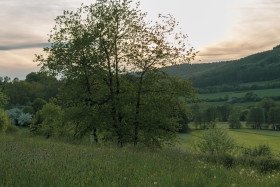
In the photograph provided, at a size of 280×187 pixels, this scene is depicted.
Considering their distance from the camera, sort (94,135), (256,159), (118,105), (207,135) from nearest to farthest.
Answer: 1. (256,159)
2. (118,105)
3. (94,135)
4. (207,135)

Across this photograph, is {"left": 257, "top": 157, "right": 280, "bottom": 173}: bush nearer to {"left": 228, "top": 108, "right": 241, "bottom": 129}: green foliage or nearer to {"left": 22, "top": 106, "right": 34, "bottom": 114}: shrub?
{"left": 22, "top": 106, "right": 34, "bottom": 114}: shrub

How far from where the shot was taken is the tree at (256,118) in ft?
442

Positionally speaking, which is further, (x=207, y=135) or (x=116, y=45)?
(x=207, y=135)

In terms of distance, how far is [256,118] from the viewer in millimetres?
135625

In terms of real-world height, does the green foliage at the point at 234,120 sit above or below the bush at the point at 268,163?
below

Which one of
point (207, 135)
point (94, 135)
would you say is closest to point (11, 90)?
point (207, 135)

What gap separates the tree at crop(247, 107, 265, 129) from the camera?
13475cm

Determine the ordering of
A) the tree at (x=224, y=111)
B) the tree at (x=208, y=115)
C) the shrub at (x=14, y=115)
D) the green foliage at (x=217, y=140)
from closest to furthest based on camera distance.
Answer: the green foliage at (x=217, y=140), the shrub at (x=14, y=115), the tree at (x=208, y=115), the tree at (x=224, y=111)

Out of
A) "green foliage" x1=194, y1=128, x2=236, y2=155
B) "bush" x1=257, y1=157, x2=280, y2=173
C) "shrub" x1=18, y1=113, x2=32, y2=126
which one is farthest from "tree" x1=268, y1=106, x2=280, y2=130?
"bush" x1=257, y1=157, x2=280, y2=173

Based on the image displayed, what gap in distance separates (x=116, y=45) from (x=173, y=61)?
5261 mm

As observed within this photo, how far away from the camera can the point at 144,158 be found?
837 centimetres

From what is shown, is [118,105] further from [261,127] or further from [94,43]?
[261,127]

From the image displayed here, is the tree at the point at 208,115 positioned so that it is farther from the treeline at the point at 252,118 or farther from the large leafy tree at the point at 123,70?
the large leafy tree at the point at 123,70

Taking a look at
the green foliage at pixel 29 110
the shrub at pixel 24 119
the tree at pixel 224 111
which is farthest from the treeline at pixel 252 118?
the shrub at pixel 24 119
